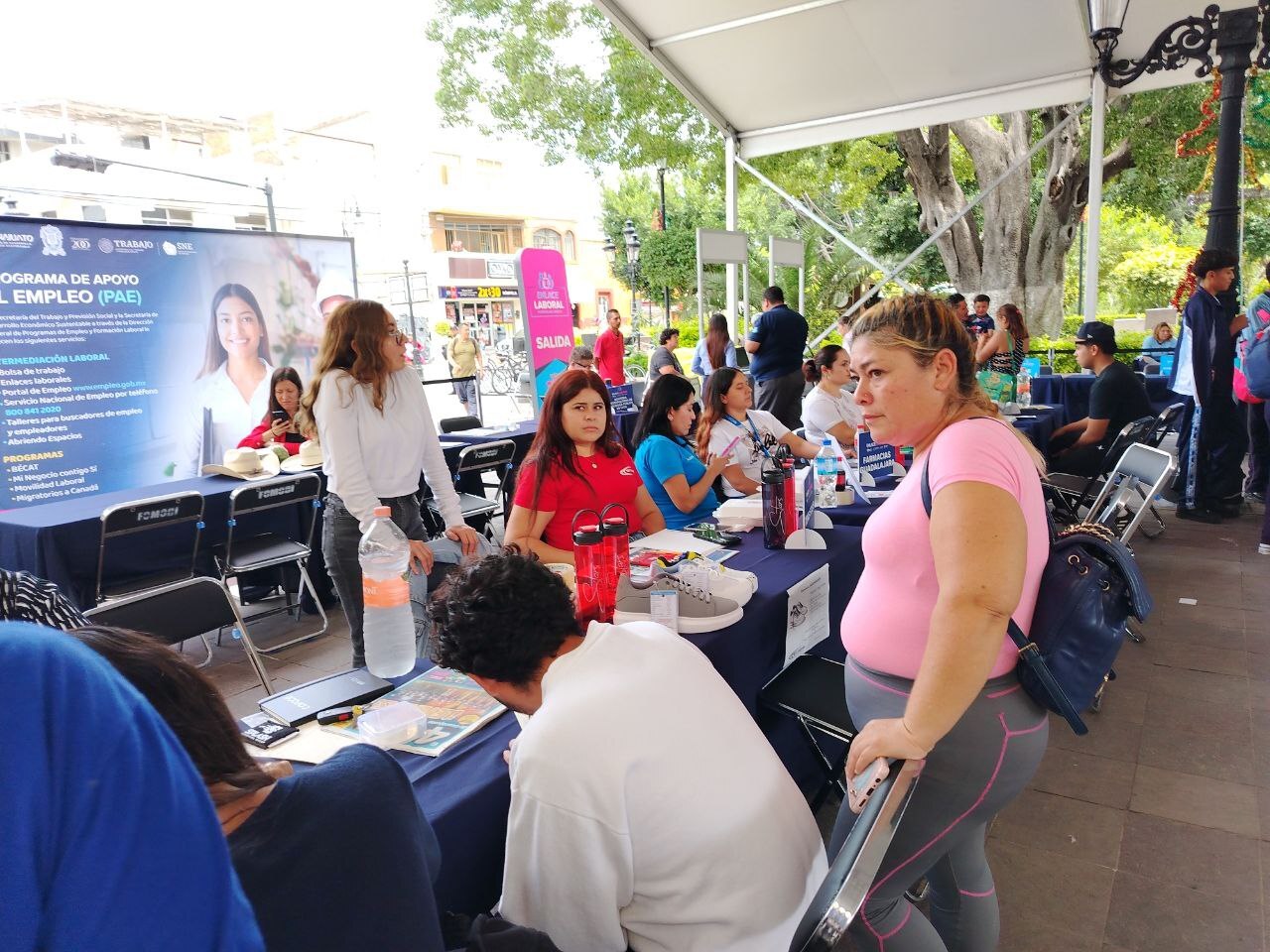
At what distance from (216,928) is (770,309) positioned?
664 centimetres

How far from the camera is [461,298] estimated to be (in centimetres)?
3325

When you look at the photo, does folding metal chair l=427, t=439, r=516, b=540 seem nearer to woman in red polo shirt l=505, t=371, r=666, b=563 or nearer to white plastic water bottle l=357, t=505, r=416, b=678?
woman in red polo shirt l=505, t=371, r=666, b=563

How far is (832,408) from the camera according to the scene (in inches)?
167

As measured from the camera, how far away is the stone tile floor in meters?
1.90

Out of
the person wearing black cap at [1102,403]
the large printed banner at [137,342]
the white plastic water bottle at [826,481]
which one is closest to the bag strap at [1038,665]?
the white plastic water bottle at [826,481]

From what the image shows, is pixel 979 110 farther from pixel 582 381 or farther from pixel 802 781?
pixel 802 781

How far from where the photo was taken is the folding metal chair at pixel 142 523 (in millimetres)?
3297

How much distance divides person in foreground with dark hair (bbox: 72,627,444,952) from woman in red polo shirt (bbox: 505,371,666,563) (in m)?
1.69

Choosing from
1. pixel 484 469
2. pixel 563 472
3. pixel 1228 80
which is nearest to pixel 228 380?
pixel 484 469

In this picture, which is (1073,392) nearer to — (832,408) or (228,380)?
(832,408)

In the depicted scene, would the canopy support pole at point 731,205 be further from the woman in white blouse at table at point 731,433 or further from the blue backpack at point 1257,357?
the woman in white blouse at table at point 731,433

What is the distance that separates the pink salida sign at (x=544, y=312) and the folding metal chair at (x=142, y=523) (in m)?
4.24

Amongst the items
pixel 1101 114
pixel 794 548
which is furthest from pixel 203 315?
pixel 1101 114

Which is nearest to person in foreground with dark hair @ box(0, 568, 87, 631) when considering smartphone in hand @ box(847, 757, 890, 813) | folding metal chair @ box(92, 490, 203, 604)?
smartphone in hand @ box(847, 757, 890, 813)
